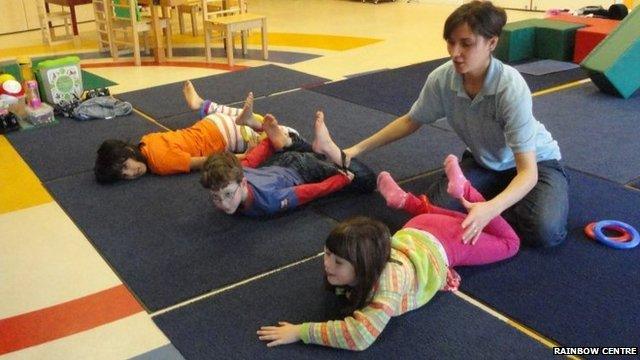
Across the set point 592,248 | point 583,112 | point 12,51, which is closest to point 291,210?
point 592,248

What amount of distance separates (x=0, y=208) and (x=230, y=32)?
3.18 metres

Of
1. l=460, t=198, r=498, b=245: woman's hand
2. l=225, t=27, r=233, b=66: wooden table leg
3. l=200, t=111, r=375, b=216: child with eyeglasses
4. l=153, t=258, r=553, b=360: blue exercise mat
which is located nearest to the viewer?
l=153, t=258, r=553, b=360: blue exercise mat

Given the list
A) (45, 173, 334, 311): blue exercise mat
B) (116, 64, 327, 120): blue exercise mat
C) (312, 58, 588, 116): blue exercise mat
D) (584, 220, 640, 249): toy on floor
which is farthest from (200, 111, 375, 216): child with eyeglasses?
(116, 64, 327, 120): blue exercise mat

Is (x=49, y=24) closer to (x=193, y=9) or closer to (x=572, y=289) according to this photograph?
(x=193, y=9)

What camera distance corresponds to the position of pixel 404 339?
1883 mm

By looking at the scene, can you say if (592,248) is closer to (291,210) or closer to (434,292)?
(434,292)

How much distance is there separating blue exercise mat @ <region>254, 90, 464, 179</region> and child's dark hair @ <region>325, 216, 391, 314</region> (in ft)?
4.31

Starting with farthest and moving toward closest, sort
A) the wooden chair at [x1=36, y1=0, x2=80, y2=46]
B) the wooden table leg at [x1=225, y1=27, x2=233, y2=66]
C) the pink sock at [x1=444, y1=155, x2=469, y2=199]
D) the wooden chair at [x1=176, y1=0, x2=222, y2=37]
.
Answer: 1. the wooden chair at [x1=176, y1=0, x2=222, y2=37]
2. the wooden chair at [x1=36, y1=0, x2=80, y2=46]
3. the wooden table leg at [x1=225, y1=27, x2=233, y2=66]
4. the pink sock at [x1=444, y1=155, x2=469, y2=199]

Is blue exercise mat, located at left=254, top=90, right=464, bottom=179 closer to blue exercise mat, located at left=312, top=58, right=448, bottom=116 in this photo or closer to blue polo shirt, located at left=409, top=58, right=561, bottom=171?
blue exercise mat, located at left=312, top=58, right=448, bottom=116

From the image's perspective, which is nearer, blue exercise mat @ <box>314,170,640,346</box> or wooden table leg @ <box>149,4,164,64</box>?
blue exercise mat @ <box>314,170,640,346</box>

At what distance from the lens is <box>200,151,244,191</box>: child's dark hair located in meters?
2.45

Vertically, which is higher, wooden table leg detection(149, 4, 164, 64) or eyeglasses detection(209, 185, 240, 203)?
wooden table leg detection(149, 4, 164, 64)

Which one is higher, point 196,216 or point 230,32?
point 230,32

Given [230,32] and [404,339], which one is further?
[230,32]
